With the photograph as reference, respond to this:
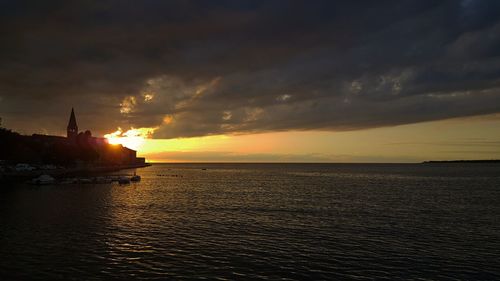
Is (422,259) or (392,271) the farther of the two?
(422,259)

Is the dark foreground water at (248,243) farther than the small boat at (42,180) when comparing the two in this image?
No

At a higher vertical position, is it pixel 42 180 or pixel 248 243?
pixel 42 180

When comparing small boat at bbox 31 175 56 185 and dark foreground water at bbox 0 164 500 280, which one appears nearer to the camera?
dark foreground water at bbox 0 164 500 280

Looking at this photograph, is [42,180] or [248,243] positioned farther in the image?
[42,180]

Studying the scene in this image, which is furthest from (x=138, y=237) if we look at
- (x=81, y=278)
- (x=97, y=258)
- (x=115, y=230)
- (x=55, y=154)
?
(x=55, y=154)

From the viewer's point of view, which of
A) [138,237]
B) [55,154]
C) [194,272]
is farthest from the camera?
[55,154]

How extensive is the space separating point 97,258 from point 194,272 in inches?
321

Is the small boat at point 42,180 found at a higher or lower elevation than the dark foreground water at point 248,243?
higher

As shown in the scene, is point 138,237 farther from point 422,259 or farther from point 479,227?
point 479,227

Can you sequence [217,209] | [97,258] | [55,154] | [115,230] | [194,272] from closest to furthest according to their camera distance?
[194,272], [97,258], [115,230], [217,209], [55,154]

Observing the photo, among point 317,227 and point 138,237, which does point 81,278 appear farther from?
point 317,227

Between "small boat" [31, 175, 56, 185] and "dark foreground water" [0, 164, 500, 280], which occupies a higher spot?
"small boat" [31, 175, 56, 185]

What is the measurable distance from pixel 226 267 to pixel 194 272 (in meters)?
2.26

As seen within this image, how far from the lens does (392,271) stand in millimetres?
23891
